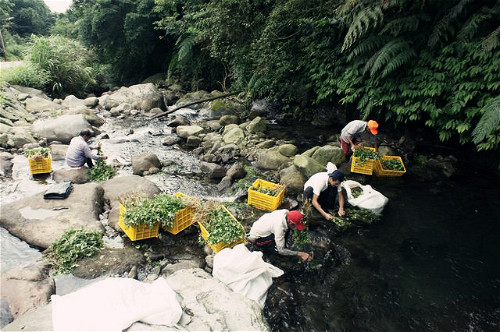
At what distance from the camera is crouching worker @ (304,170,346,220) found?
6.53m

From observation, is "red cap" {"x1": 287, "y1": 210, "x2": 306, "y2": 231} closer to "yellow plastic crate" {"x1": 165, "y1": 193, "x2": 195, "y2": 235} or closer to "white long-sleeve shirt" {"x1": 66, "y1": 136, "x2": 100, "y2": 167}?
"yellow plastic crate" {"x1": 165, "y1": 193, "x2": 195, "y2": 235}

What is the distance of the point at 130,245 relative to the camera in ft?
19.8

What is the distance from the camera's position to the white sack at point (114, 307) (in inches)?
121

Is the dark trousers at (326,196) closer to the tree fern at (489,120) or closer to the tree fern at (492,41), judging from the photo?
the tree fern at (489,120)

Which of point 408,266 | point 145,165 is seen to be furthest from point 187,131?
point 408,266

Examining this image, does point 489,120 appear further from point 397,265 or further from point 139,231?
point 139,231

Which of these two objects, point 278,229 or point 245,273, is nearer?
point 245,273

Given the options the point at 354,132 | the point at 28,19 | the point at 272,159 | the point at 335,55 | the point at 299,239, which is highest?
the point at 28,19

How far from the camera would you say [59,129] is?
40.3 feet

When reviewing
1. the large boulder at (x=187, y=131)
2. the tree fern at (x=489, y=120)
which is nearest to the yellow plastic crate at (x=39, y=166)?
the large boulder at (x=187, y=131)

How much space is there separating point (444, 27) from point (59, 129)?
1380 centimetres

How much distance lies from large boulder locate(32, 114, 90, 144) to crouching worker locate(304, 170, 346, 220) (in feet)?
A: 33.5

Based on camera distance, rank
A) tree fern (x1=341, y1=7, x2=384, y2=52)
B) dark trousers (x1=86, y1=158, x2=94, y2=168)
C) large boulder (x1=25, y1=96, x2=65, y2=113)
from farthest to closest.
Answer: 1. large boulder (x1=25, y1=96, x2=65, y2=113)
2. tree fern (x1=341, y1=7, x2=384, y2=52)
3. dark trousers (x1=86, y1=158, x2=94, y2=168)

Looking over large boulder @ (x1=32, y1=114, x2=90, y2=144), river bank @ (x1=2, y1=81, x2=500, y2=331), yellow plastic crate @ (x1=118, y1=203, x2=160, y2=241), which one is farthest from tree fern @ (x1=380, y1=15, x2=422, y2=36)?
large boulder @ (x1=32, y1=114, x2=90, y2=144)
